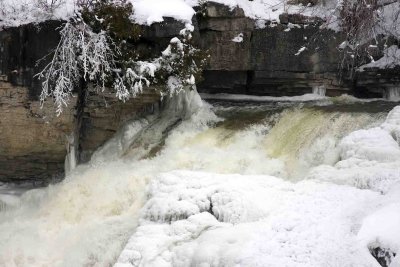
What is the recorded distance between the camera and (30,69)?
7.75 metres

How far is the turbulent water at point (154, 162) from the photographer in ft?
21.1

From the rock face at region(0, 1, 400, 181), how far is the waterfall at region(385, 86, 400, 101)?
0.24ft

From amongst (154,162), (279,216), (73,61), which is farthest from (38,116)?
(279,216)

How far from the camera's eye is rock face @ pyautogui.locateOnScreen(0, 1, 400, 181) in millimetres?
7742

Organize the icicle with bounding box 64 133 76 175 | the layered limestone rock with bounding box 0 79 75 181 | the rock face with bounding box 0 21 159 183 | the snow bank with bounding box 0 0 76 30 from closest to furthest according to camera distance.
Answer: the snow bank with bounding box 0 0 76 30 → the rock face with bounding box 0 21 159 183 → the layered limestone rock with bounding box 0 79 75 181 → the icicle with bounding box 64 133 76 175

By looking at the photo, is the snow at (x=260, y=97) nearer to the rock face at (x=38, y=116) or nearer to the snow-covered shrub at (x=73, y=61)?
the rock face at (x=38, y=116)

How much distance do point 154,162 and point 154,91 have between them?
1263 mm

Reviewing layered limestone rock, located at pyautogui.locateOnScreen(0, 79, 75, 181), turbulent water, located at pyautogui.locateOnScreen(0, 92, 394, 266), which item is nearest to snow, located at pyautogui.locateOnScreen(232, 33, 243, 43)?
turbulent water, located at pyautogui.locateOnScreen(0, 92, 394, 266)

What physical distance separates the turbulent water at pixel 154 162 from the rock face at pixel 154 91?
17.4 inches

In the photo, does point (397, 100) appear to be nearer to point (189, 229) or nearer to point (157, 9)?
point (157, 9)

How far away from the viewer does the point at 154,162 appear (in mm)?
7742

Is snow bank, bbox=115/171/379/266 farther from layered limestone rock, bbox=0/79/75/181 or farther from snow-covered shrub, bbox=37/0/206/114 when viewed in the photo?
layered limestone rock, bbox=0/79/75/181

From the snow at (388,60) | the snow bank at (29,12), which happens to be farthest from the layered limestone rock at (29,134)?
the snow at (388,60)

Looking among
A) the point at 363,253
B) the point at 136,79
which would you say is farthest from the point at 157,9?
the point at 363,253
